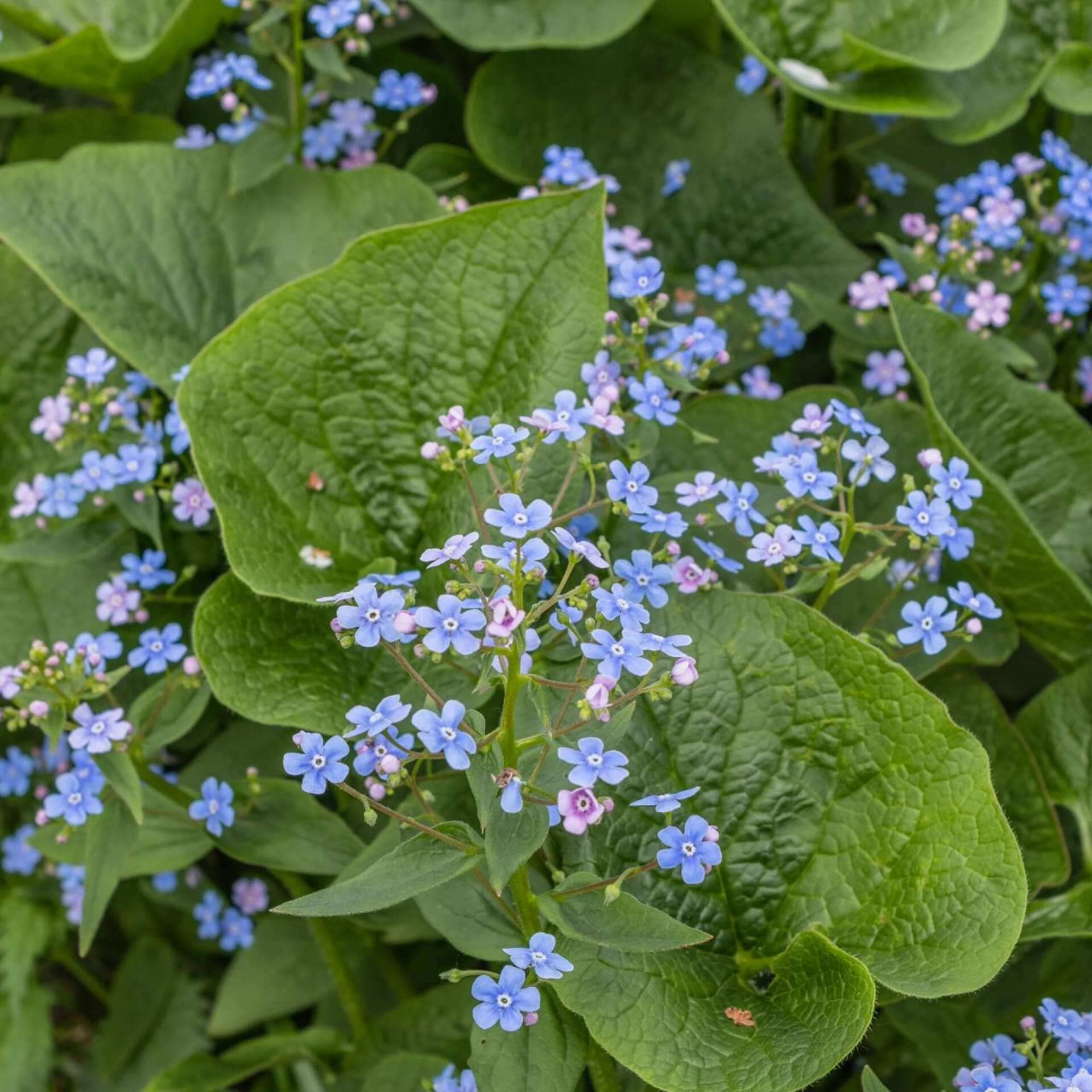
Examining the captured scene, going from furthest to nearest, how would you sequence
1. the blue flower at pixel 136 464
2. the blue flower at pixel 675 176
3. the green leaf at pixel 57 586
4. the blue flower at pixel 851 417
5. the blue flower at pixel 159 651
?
the blue flower at pixel 675 176 < the green leaf at pixel 57 586 < the blue flower at pixel 136 464 < the blue flower at pixel 159 651 < the blue flower at pixel 851 417

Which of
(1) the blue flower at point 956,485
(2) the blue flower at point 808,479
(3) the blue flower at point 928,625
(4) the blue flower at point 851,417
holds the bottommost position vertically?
(3) the blue flower at point 928,625

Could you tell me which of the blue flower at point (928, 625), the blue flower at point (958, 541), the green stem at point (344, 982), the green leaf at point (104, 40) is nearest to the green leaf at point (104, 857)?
the green stem at point (344, 982)

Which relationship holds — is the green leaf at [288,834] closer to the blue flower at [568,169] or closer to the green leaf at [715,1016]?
the green leaf at [715,1016]

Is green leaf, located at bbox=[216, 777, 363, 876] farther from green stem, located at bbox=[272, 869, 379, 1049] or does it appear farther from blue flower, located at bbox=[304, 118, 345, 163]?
blue flower, located at bbox=[304, 118, 345, 163]

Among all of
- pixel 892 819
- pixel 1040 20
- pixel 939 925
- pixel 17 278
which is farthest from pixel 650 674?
pixel 1040 20

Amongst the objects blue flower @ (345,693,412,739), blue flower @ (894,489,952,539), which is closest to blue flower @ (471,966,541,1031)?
blue flower @ (345,693,412,739)

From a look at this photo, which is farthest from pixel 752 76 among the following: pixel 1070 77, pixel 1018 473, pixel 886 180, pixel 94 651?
pixel 94 651

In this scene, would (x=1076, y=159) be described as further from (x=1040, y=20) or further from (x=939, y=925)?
(x=939, y=925)
